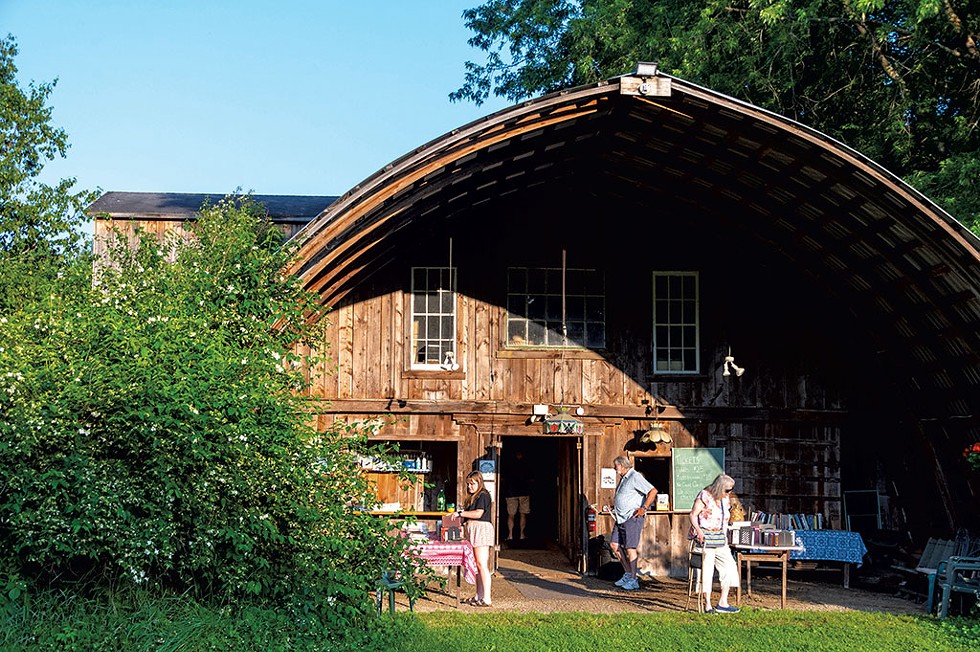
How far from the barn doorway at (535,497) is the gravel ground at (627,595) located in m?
2.04

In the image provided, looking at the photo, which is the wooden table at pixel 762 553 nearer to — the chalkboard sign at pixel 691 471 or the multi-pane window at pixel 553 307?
the chalkboard sign at pixel 691 471

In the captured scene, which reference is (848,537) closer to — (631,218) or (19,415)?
(631,218)

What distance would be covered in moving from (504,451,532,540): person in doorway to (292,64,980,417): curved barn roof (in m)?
7.18

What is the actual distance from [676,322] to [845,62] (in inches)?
259

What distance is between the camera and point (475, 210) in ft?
54.0

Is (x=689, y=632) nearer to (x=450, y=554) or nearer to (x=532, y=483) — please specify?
(x=450, y=554)

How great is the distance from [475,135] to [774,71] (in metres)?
9.32

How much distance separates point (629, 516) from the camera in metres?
14.2

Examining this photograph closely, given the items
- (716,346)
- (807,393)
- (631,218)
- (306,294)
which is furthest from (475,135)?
(807,393)

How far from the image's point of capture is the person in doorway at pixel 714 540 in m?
12.2

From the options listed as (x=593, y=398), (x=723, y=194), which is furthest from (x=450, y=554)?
(x=723, y=194)


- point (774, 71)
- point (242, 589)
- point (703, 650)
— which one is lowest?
point (703, 650)

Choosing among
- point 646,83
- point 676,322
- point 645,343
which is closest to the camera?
point 646,83

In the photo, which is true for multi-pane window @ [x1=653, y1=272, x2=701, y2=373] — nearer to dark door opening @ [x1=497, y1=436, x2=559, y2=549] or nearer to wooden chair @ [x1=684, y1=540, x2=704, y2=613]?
wooden chair @ [x1=684, y1=540, x2=704, y2=613]
